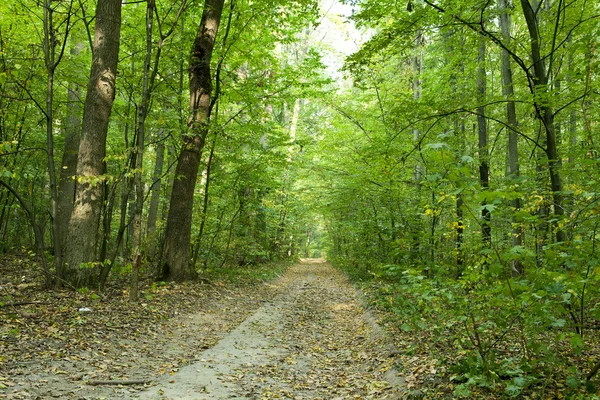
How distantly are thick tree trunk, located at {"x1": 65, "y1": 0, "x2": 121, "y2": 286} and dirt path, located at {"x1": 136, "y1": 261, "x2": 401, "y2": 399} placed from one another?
3.20m

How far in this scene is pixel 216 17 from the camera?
1002 cm

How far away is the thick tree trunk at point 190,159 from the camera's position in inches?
389

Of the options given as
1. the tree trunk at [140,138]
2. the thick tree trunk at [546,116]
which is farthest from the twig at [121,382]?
the thick tree trunk at [546,116]

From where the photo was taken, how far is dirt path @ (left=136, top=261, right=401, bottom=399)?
4.43 m

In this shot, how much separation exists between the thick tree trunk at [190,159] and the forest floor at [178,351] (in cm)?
121

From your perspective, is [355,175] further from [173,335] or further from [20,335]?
[20,335]

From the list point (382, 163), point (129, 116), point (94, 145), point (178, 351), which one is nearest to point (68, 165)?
point (129, 116)

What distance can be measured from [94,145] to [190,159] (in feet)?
10.1

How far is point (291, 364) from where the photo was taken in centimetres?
566

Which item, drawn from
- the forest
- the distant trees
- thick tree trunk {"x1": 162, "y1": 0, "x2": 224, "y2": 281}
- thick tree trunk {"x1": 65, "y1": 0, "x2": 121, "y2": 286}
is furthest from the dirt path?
thick tree trunk {"x1": 65, "y1": 0, "x2": 121, "y2": 286}

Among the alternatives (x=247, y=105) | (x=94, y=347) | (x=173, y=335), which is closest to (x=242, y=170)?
(x=247, y=105)

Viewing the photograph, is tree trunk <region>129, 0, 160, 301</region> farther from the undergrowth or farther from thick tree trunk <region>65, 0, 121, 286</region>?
the undergrowth

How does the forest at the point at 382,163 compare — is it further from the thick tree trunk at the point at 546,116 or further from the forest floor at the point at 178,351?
the forest floor at the point at 178,351

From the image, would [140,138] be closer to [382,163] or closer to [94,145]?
[94,145]
